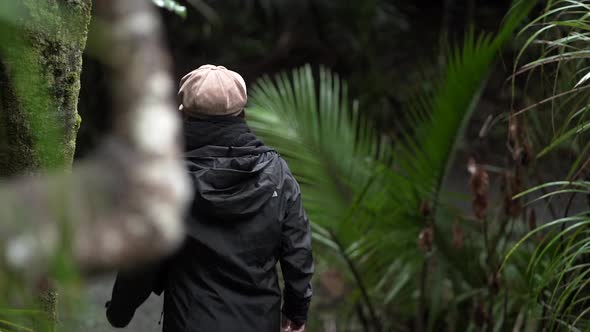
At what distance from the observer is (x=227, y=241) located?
2.26 meters

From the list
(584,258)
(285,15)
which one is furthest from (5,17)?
(285,15)

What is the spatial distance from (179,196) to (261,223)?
5.54 ft

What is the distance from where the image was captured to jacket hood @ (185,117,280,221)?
221cm

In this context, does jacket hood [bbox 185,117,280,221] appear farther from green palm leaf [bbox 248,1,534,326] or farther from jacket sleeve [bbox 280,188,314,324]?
green palm leaf [bbox 248,1,534,326]

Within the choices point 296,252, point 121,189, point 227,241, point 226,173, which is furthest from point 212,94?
point 121,189

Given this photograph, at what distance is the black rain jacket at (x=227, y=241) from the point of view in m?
2.23

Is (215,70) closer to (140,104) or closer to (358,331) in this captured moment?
(140,104)

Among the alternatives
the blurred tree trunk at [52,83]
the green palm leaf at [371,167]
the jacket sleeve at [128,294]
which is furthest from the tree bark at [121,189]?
the green palm leaf at [371,167]

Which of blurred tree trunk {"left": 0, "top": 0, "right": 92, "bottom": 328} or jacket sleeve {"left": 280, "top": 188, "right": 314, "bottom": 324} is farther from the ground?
blurred tree trunk {"left": 0, "top": 0, "right": 92, "bottom": 328}

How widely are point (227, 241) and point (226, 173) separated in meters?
0.20

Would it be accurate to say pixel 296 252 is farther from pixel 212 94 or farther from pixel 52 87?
pixel 52 87

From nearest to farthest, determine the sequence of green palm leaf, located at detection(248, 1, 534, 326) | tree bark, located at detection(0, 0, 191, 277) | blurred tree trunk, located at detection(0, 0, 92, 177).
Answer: tree bark, located at detection(0, 0, 191, 277) < blurred tree trunk, located at detection(0, 0, 92, 177) < green palm leaf, located at detection(248, 1, 534, 326)


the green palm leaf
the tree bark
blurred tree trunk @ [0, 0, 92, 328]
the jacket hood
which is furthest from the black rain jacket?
the tree bark

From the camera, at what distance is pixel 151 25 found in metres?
→ 0.60
